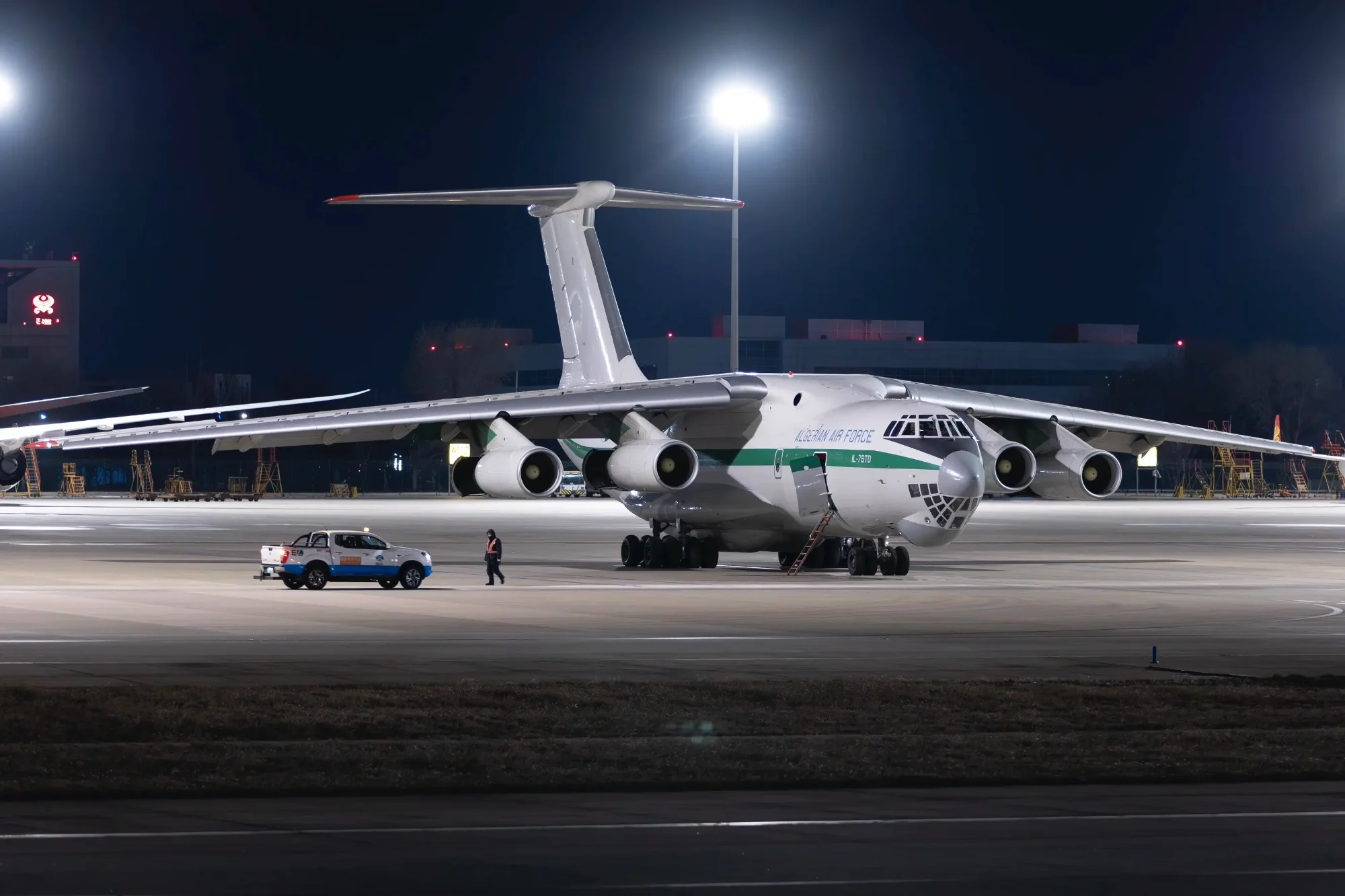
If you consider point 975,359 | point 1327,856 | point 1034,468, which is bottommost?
point 1327,856

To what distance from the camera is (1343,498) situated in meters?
99.1

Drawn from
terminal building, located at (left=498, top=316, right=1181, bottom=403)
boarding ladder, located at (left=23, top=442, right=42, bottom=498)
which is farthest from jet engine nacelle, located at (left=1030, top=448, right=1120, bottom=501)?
terminal building, located at (left=498, top=316, right=1181, bottom=403)

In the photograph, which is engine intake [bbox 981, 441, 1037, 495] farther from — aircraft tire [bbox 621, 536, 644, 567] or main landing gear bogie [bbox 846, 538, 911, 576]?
aircraft tire [bbox 621, 536, 644, 567]

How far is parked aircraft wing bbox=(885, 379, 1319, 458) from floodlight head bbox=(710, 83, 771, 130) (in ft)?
37.6

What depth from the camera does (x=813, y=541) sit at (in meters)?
32.4

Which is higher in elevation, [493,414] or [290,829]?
[493,414]

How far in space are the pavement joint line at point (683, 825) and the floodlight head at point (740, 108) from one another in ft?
113

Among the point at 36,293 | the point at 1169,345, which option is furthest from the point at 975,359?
the point at 36,293

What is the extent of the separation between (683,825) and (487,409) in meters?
23.0

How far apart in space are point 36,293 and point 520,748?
5575 inches

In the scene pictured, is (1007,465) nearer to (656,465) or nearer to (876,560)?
(876,560)

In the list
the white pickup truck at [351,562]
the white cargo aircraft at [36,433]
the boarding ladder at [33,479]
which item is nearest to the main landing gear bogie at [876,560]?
the white pickup truck at [351,562]

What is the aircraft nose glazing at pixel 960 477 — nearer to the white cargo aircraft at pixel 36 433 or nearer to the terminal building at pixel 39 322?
the white cargo aircraft at pixel 36 433

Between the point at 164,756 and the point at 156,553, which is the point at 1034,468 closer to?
the point at 156,553
